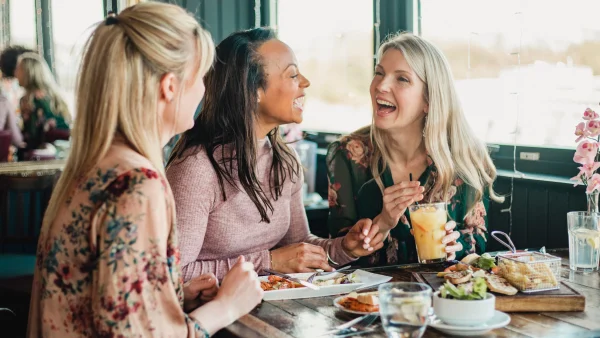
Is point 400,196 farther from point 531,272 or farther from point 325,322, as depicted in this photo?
point 325,322

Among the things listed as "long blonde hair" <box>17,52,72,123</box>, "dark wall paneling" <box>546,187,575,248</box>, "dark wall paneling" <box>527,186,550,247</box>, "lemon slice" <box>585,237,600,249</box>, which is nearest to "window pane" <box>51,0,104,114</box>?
"long blonde hair" <box>17,52,72,123</box>

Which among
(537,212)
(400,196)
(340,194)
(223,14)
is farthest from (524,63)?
(223,14)

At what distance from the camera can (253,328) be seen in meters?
1.65

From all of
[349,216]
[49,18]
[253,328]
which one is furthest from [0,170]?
[253,328]

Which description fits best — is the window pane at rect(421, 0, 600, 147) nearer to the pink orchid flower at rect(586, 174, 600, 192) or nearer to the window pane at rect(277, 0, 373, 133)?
the window pane at rect(277, 0, 373, 133)

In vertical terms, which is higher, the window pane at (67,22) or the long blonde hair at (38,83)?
the window pane at (67,22)

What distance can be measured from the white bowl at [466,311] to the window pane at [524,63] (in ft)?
5.82

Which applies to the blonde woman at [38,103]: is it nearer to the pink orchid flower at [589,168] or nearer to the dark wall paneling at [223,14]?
the dark wall paneling at [223,14]

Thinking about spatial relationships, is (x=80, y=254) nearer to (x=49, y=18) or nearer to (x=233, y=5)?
(x=233, y=5)

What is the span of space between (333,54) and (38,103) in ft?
8.46

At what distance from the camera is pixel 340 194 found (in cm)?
281

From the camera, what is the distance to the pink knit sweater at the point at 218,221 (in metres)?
2.15

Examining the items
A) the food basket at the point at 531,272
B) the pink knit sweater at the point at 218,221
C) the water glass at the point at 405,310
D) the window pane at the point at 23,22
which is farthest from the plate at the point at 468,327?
the window pane at the point at 23,22

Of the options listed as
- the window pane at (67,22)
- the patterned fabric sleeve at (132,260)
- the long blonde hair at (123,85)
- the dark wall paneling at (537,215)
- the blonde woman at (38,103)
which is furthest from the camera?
the blonde woman at (38,103)
